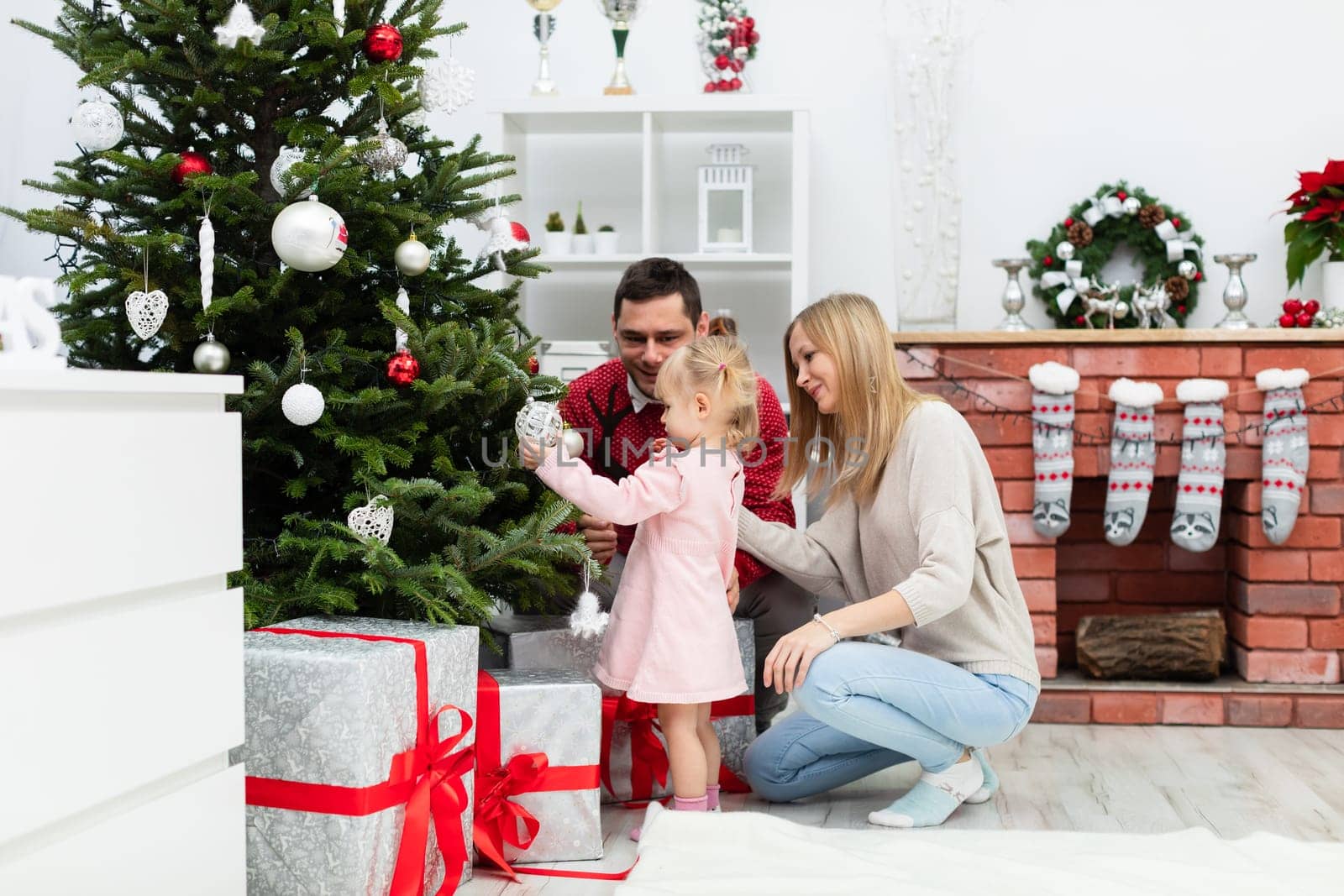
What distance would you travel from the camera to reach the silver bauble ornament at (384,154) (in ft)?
6.14

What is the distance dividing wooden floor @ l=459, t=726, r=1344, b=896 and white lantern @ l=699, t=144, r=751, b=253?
1487 mm

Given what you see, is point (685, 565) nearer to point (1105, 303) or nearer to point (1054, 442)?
point (1054, 442)

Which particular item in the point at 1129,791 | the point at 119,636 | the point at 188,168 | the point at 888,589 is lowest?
the point at 1129,791

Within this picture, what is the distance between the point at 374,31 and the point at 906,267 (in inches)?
69.7

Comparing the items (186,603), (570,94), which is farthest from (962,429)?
(570,94)

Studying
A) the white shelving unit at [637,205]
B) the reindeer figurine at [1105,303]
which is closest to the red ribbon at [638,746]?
the white shelving unit at [637,205]

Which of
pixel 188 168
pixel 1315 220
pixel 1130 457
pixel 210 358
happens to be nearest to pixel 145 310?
pixel 210 358

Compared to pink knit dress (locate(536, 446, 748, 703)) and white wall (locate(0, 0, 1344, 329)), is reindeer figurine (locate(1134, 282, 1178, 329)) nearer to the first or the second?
white wall (locate(0, 0, 1344, 329))

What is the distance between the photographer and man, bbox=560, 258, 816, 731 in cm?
246

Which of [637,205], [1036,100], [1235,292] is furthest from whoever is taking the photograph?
[637,205]

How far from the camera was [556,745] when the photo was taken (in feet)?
6.32

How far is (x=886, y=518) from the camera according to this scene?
7.34ft

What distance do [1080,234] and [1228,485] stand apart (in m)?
0.78

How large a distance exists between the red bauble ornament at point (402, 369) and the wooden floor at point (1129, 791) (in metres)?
0.77
